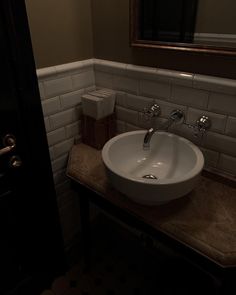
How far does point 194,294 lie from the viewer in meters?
1.29

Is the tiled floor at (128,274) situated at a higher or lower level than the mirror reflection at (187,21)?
lower

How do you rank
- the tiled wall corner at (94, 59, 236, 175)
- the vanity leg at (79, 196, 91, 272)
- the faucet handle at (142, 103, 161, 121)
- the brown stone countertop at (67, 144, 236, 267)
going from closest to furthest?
the brown stone countertop at (67, 144, 236, 267), the tiled wall corner at (94, 59, 236, 175), the faucet handle at (142, 103, 161, 121), the vanity leg at (79, 196, 91, 272)

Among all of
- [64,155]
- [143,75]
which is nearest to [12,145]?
[64,155]

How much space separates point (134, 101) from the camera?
1.32 metres

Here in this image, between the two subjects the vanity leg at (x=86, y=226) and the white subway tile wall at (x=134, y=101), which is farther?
the vanity leg at (x=86, y=226)

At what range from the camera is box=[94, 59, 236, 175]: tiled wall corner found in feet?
3.40

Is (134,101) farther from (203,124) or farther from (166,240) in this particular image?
(166,240)

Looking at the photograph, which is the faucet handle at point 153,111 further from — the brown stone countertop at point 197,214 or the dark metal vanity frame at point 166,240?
the dark metal vanity frame at point 166,240

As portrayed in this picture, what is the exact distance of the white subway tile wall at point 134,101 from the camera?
106 cm

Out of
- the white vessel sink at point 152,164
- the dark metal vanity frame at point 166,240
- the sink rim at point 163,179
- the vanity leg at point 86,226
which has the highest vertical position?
the sink rim at point 163,179

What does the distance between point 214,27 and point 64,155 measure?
3.12 ft

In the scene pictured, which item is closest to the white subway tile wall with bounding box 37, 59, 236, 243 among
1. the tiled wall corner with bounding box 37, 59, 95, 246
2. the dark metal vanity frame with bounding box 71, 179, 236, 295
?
the tiled wall corner with bounding box 37, 59, 95, 246

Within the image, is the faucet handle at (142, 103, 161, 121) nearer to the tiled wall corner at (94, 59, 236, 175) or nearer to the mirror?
the tiled wall corner at (94, 59, 236, 175)

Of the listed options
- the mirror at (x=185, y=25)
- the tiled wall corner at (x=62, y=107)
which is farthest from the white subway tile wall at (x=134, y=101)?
the mirror at (x=185, y=25)
